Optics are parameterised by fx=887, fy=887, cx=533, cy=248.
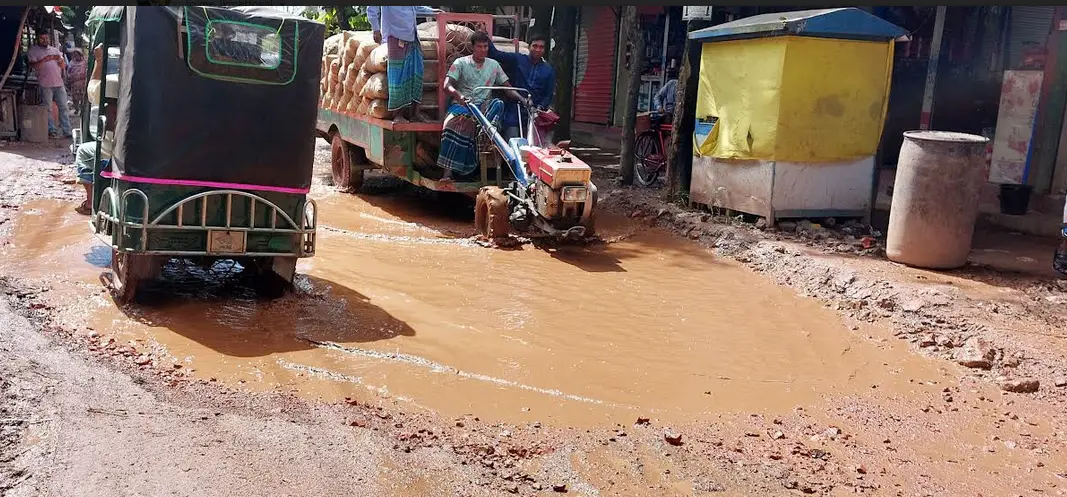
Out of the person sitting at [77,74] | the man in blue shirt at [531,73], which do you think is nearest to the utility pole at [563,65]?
the man in blue shirt at [531,73]

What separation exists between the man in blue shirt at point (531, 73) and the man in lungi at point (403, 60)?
901mm

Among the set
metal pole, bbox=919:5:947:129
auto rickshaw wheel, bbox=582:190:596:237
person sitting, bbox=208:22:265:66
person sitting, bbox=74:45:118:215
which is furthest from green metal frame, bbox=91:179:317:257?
metal pole, bbox=919:5:947:129

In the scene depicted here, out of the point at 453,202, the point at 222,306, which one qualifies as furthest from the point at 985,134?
the point at 222,306

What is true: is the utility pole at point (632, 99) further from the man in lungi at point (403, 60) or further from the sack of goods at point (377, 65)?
the man in lungi at point (403, 60)

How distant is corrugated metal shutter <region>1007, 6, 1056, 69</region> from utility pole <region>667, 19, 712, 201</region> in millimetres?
3956

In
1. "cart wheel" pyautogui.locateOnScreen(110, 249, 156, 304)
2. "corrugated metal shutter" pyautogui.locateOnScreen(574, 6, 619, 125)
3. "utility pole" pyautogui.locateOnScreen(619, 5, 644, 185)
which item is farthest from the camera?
"corrugated metal shutter" pyautogui.locateOnScreen(574, 6, 619, 125)

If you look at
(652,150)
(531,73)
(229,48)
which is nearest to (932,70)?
(652,150)

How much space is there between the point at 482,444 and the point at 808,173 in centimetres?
587

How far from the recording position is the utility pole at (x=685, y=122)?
32.9 feet

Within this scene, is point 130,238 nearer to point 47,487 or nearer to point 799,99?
point 47,487

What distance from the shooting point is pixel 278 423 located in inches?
156

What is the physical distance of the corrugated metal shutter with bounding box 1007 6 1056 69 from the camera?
10539mm

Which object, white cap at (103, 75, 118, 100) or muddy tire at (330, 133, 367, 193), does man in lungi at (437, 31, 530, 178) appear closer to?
muddy tire at (330, 133, 367, 193)

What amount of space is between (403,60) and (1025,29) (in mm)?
7599
